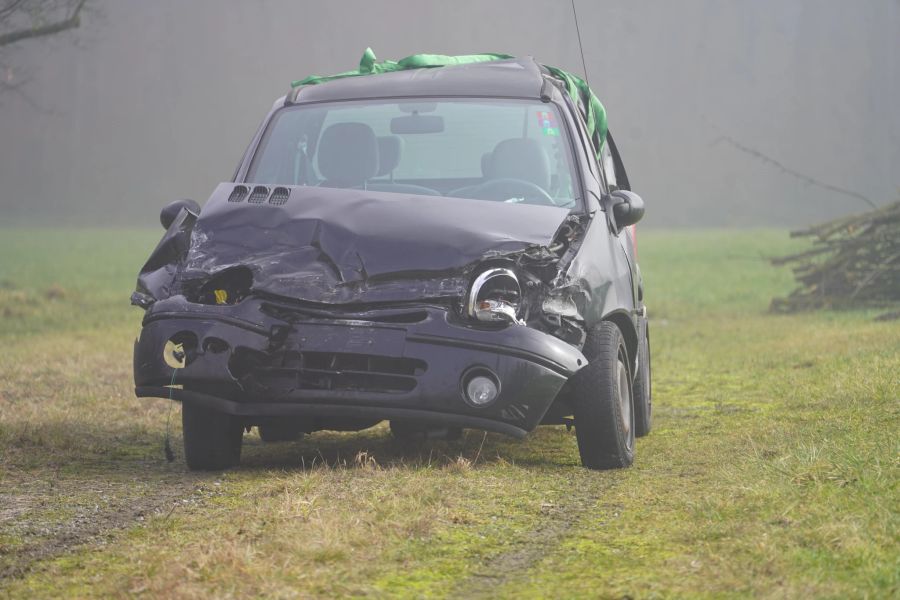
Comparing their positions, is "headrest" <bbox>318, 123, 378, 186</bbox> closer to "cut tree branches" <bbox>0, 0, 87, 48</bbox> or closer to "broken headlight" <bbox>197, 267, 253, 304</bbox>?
"broken headlight" <bbox>197, 267, 253, 304</bbox>

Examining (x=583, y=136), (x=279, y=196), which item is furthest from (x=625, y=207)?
(x=279, y=196)

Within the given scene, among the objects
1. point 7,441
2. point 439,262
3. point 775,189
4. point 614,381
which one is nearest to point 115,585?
point 439,262

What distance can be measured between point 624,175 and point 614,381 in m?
3.20

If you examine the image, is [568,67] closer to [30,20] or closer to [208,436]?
[30,20]

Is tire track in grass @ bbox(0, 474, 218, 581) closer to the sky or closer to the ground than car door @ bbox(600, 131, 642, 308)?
closer to the ground

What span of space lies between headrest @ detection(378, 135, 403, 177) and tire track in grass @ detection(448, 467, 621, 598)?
211 cm

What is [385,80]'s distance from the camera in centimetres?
753

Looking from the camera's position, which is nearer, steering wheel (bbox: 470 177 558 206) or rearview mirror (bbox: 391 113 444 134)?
steering wheel (bbox: 470 177 558 206)

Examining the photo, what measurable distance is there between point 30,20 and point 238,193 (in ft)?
38.1

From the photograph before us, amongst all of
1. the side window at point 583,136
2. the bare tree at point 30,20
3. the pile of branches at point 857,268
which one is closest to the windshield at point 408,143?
the side window at point 583,136

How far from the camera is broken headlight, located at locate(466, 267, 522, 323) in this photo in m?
5.80

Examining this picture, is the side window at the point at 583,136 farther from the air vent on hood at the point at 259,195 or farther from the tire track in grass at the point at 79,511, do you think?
the tire track in grass at the point at 79,511

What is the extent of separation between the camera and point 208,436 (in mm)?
6363

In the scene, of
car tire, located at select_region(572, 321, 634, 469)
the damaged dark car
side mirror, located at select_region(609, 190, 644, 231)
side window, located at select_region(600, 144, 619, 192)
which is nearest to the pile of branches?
side window, located at select_region(600, 144, 619, 192)
